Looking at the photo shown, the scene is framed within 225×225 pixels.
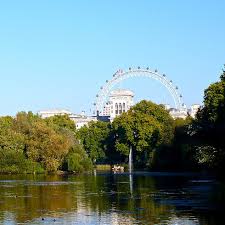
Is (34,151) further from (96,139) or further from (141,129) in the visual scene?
(96,139)

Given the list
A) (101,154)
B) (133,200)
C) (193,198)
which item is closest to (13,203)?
(133,200)

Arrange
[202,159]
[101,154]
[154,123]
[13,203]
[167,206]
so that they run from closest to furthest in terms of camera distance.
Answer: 1. [167,206]
2. [13,203]
3. [202,159]
4. [154,123]
5. [101,154]

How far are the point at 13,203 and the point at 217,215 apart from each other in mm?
A: 14567

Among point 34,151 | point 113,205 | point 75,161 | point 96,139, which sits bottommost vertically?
point 113,205

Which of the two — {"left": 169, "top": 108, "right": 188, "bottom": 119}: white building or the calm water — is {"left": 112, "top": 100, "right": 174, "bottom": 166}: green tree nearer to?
the calm water

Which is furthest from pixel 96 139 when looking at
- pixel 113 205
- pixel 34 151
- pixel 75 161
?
pixel 113 205

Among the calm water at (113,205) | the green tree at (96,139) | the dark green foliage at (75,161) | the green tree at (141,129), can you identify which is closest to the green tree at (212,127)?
the calm water at (113,205)

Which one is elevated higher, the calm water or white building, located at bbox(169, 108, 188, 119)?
white building, located at bbox(169, 108, 188, 119)

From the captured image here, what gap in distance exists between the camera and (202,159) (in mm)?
62344

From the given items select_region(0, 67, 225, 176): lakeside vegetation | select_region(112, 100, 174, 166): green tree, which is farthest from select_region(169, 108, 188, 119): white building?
select_region(112, 100, 174, 166): green tree

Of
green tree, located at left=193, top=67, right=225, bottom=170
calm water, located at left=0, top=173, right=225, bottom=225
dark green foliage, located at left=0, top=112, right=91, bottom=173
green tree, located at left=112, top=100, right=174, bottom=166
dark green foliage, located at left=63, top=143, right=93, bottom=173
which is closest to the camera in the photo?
calm water, located at left=0, top=173, right=225, bottom=225

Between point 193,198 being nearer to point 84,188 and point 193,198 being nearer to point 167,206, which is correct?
point 167,206

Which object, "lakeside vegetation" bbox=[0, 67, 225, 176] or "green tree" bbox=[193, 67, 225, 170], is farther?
"lakeside vegetation" bbox=[0, 67, 225, 176]

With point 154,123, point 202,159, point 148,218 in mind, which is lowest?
point 148,218
